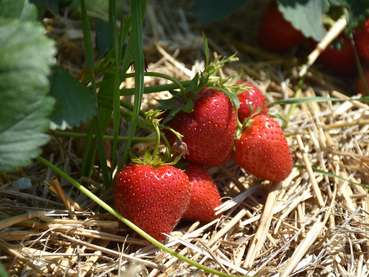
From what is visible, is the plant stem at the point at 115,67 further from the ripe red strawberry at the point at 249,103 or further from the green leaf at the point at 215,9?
the green leaf at the point at 215,9

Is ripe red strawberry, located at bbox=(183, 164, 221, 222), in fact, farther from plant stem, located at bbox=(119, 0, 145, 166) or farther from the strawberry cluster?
plant stem, located at bbox=(119, 0, 145, 166)

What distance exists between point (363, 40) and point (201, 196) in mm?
611

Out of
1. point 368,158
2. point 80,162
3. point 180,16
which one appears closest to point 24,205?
point 80,162

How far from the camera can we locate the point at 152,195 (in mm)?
1116

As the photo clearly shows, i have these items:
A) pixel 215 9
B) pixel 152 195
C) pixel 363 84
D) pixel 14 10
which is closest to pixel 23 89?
pixel 14 10

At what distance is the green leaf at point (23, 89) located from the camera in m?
0.94

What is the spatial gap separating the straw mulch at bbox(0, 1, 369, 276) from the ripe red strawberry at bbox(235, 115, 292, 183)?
1.9 inches

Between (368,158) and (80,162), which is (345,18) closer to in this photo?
(368,158)

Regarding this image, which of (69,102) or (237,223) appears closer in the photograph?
(69,102)

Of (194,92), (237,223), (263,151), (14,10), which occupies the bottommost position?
(237,223)

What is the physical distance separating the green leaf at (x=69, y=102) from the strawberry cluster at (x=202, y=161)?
4.8 inches

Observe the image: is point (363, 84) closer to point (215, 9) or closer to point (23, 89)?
point (215, 9)

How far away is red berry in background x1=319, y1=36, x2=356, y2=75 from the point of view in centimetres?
167

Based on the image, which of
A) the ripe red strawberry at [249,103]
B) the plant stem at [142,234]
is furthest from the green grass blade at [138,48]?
the ripe red strawberry at [249,103]
